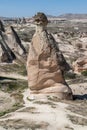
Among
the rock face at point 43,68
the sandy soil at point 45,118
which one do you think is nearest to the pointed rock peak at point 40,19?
the rock face at point 43,68

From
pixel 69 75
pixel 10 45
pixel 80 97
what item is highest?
pixel 80 97

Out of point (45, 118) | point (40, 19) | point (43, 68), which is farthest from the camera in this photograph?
point (40, 19)

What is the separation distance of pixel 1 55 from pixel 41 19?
21.3 metres

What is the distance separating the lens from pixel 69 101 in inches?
1142

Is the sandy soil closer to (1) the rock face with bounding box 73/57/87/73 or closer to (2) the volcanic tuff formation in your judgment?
(1) the rock face with bounding box 73/57/87/73

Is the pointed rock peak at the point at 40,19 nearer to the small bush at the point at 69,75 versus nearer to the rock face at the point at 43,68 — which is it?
the rock face at the point at 43,68

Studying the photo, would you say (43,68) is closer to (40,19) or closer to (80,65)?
(40,19)

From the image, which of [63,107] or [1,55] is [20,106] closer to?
[63,107]

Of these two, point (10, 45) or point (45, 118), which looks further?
point (10, 45)

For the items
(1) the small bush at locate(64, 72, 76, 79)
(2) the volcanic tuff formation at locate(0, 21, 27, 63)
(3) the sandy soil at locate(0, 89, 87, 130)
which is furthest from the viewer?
(2) the volcanic tuff formation at locate(0, 21, 27, 63)

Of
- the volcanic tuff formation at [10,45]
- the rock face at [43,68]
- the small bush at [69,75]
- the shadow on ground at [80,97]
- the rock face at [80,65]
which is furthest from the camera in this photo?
the volcanic tuff formation at [10,45]

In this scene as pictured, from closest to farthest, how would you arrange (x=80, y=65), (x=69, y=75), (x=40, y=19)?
1. (x=40, y=19)
2. (x=69, y=75)
3. (x=80, y=65)

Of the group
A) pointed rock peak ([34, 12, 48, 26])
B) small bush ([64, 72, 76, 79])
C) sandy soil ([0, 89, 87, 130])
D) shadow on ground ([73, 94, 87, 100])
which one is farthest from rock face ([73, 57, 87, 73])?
sandy soil ([0, 89, 87, 130])

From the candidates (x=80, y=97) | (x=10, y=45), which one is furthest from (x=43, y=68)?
(x=10, y=45)
